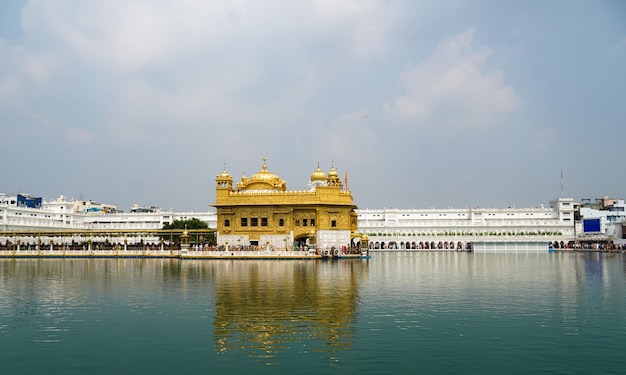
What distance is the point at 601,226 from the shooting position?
102000 millimetres

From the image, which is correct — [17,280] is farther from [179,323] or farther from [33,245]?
[33,245]

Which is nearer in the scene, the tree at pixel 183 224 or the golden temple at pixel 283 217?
the golden temple at pixel 283 217

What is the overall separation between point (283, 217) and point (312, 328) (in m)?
40.4

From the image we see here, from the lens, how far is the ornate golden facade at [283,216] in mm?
56000

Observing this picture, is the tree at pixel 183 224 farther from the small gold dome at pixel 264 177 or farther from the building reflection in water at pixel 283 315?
the building reflection in water at pixel 283 315

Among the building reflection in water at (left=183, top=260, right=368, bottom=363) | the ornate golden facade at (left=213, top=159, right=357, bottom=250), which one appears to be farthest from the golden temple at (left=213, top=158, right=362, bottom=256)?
the building reflection in water at (left=183, top=260, right=368, bottom=363)

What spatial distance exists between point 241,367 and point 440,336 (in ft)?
19.0

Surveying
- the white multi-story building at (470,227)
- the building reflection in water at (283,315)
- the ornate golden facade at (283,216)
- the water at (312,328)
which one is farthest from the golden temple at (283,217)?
the white multi-story building at (470,227)

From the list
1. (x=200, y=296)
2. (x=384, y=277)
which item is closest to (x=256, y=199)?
(x=384, y=277)

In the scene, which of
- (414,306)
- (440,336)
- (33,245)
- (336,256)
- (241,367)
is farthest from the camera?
(33,245)

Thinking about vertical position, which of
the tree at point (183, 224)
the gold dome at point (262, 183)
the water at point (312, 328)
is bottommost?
the water at point (312, 328)

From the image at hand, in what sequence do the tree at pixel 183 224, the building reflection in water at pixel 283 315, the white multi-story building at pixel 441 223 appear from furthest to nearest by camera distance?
the white multi-story building at pixel 441 223
the tree at pixel 183 224
the building reflection in water at pixel 283 315

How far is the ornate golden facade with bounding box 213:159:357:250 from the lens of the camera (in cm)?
5600

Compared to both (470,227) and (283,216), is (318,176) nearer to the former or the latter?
(283,216)
